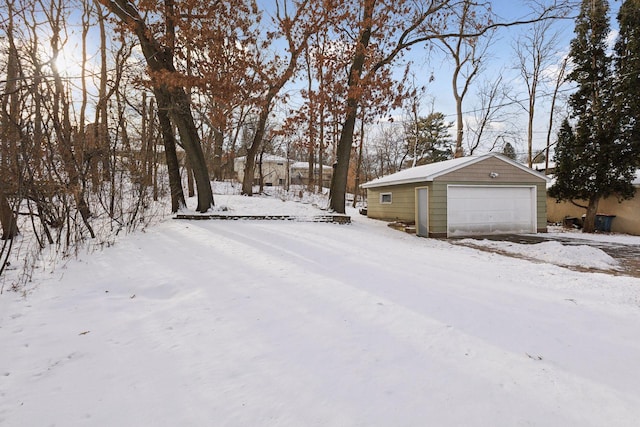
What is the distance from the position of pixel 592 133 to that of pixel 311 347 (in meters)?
14.4

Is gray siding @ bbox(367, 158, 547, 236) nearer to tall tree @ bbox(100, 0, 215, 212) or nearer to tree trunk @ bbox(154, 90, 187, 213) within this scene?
tall tree @ bbox(100, 0, 215, 212)

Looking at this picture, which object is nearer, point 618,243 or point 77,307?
point 77,307

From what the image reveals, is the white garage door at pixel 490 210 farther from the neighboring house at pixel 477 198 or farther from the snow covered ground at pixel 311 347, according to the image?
the snow covered ground at pixel 311 347

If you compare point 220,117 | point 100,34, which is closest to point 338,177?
point 220,117

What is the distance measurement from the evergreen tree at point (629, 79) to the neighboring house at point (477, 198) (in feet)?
10.6

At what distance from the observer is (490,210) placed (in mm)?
10719

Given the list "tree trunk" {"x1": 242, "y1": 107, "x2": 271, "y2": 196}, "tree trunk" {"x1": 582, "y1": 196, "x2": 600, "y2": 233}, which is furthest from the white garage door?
"tree trunk" {"x1": 242, "y1": 107, "x2": 271, "y2": 196}

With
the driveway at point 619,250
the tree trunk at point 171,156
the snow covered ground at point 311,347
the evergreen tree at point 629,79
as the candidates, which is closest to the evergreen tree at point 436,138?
the evergreen tree at point 629,79

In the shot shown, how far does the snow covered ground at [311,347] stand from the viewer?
175cm

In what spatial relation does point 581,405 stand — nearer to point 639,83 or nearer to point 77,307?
point 77,307

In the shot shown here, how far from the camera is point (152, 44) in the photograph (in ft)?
27.9

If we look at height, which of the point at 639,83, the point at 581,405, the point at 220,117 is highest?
the point at 639,83

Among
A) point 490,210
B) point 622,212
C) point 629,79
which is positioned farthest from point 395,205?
point 629,79

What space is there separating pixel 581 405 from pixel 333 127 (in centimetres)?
1122
